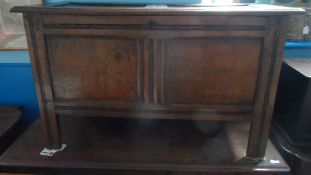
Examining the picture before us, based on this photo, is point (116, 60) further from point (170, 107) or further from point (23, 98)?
point (23, 98)

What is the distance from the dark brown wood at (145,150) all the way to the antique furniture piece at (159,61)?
0.13m

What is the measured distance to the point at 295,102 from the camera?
1.25 metres

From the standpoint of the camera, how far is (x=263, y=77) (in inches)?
39.7

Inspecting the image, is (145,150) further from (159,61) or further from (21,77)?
(21,77)

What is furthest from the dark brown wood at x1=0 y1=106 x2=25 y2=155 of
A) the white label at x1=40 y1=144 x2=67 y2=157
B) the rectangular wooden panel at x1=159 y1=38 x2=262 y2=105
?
the rectangular wooden panel at x1=159 y1=38 x2=262 y2=105

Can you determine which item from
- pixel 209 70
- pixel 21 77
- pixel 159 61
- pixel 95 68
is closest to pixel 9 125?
pixel 21 77

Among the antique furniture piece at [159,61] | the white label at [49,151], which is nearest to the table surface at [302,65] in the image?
the antique furniture piece at [159,61]

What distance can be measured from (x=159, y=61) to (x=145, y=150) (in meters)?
0.44

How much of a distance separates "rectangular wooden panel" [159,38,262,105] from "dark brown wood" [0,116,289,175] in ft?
0.88

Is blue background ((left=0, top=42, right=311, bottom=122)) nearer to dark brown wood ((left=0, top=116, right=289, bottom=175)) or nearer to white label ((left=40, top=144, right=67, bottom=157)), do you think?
dark brown wood ((left=0, top=116, right=289, bottom=175))

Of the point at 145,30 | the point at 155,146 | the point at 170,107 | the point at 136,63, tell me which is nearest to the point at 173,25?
the point at 145,30

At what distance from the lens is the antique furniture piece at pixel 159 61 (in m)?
0.94

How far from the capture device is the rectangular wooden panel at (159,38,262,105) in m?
0.99

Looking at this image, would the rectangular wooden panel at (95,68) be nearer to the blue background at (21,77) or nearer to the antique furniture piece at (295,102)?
the blue background at (21,77)
